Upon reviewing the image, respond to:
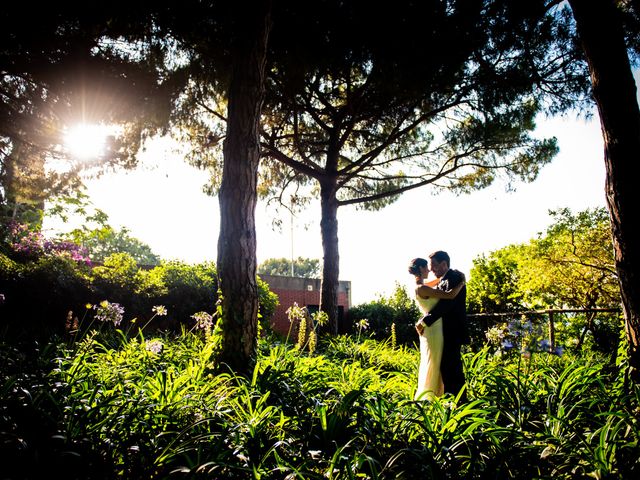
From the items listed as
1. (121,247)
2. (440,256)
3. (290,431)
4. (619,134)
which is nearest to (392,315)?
(440,256)

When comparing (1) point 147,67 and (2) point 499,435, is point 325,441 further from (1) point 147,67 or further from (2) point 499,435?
(1) point 147,67

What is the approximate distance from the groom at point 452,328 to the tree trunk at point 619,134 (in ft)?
3.96

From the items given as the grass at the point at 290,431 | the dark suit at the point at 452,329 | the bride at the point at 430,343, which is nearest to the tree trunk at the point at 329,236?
the bride at the point at 430,343

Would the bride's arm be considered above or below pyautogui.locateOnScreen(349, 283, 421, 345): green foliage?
above

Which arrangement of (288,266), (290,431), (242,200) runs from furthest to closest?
(288,266)
(242,200)
(290,431)

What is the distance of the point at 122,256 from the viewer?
6.98 metres

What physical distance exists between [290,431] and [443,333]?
1897 millimetres

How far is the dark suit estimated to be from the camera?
10.7 ft

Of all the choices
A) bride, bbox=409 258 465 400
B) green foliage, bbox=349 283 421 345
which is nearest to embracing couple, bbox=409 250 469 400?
bride, bbox=409 258 465 400

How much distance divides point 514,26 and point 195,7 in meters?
4.66

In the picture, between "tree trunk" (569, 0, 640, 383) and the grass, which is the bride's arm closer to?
the grass

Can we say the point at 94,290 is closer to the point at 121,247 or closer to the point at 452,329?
the point at 452,329

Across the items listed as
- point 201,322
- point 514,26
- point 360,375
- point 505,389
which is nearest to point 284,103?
point 514,26

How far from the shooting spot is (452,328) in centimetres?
344
